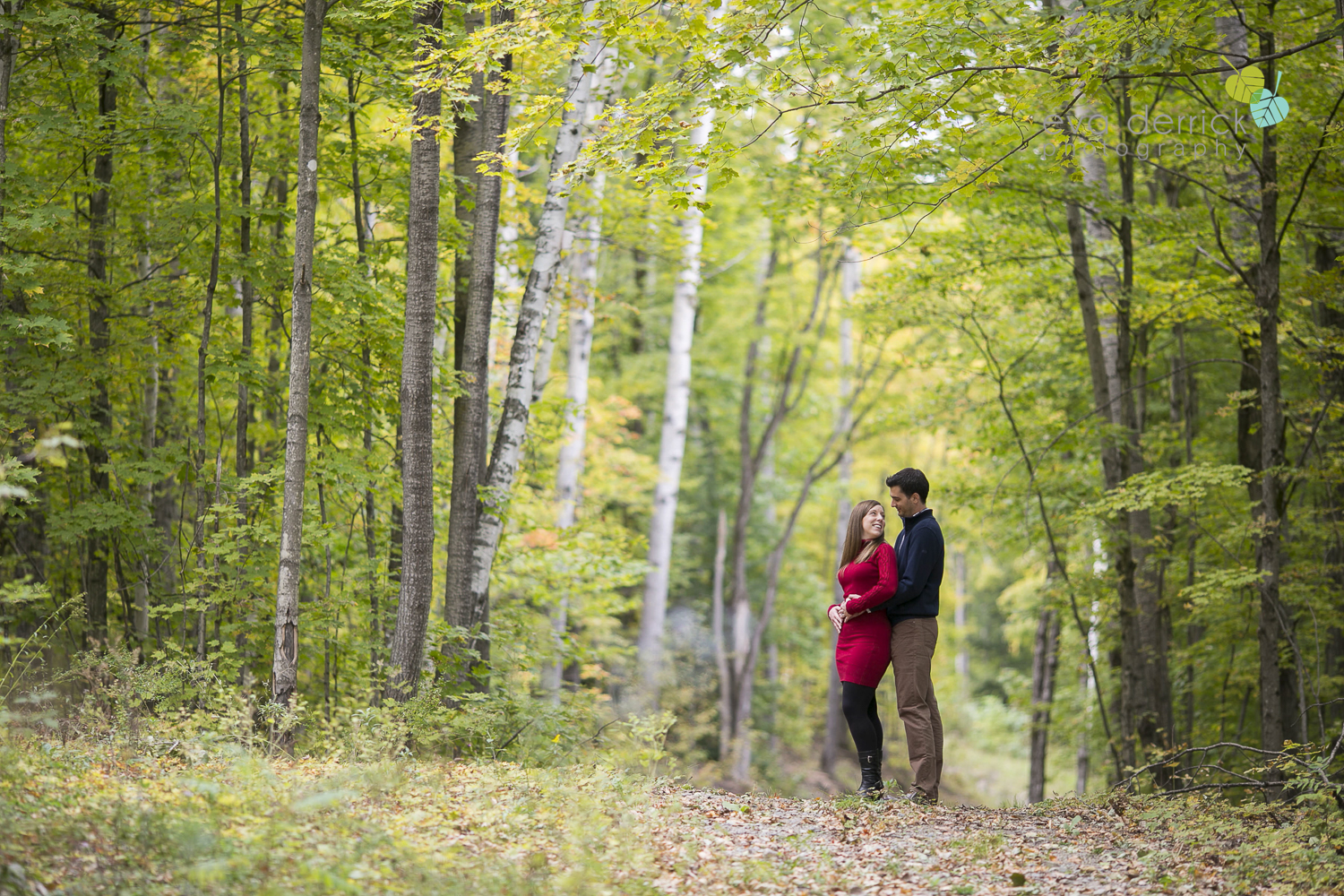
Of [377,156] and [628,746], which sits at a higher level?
[377,156]

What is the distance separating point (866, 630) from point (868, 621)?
6 centimetres

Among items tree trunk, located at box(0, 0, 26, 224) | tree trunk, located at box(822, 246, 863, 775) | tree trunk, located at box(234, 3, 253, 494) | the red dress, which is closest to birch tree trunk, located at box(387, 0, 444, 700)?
tree trunk, located at box(234, 3, 253, 494)

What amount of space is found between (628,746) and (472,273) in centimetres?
409

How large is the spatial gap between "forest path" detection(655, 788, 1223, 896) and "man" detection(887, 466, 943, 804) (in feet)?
1.08

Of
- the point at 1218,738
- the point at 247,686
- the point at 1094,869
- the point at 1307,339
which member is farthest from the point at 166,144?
the point at 1218,738

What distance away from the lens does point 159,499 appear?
9.41m

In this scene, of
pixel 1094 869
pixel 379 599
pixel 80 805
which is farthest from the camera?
pixel 379 599

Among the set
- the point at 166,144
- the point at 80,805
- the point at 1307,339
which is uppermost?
the point at 166,144

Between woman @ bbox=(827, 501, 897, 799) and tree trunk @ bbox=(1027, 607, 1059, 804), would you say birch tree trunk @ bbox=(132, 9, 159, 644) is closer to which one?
woman @ bbox=(827, 501, 897, 799)

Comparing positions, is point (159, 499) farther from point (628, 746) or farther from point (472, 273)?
point (628, 746)

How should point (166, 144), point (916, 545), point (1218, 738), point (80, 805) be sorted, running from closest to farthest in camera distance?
point (80, 805), point (916, 545), point (166, 144), point (1218, 738)

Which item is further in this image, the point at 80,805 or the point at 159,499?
the point at 159,499

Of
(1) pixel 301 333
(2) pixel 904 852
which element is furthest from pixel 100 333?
(2) pixel 904 852

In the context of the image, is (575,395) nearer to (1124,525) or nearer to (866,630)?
(1124,525)
